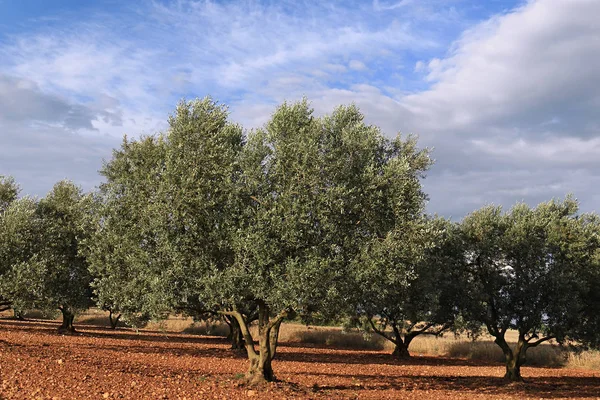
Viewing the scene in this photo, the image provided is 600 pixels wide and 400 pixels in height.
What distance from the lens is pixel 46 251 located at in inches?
1463

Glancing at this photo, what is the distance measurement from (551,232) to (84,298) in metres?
38.9

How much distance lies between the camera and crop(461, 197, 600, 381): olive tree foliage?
3008 cm

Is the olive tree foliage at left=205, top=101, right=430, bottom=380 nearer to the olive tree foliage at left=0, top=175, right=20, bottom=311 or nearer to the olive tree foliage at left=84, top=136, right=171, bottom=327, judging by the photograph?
the olive tree foliage at left=84, top=136, right=171, bottom=327

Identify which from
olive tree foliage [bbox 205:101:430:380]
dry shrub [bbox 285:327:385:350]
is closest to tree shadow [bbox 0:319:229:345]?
dry shrub [bbox 285:327:385:350]

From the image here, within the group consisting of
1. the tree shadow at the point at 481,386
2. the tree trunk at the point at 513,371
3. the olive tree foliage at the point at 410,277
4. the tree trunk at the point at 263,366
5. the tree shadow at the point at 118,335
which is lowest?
the tree shadow at the point at 118,335

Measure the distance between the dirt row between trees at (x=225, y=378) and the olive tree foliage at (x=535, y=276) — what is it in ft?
11.9

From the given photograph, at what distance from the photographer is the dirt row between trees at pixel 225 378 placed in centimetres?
1845

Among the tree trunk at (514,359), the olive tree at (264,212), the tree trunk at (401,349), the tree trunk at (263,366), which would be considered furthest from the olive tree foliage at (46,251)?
the tree trunk at (401,349)

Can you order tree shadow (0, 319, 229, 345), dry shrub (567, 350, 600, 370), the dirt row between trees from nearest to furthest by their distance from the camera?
1. the dirt row between trees
2. dry shrub (567, 350, 600, 370)
3. tree shadow (0, 319, 229, 345)

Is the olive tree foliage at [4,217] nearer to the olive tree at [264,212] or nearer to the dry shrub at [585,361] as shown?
the olive tree at [264,212]

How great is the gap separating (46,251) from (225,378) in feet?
68.2

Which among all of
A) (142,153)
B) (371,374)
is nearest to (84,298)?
(142,153)

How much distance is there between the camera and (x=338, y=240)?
20250 mm

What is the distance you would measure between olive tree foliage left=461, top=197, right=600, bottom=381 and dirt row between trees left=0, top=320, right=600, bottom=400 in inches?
143
